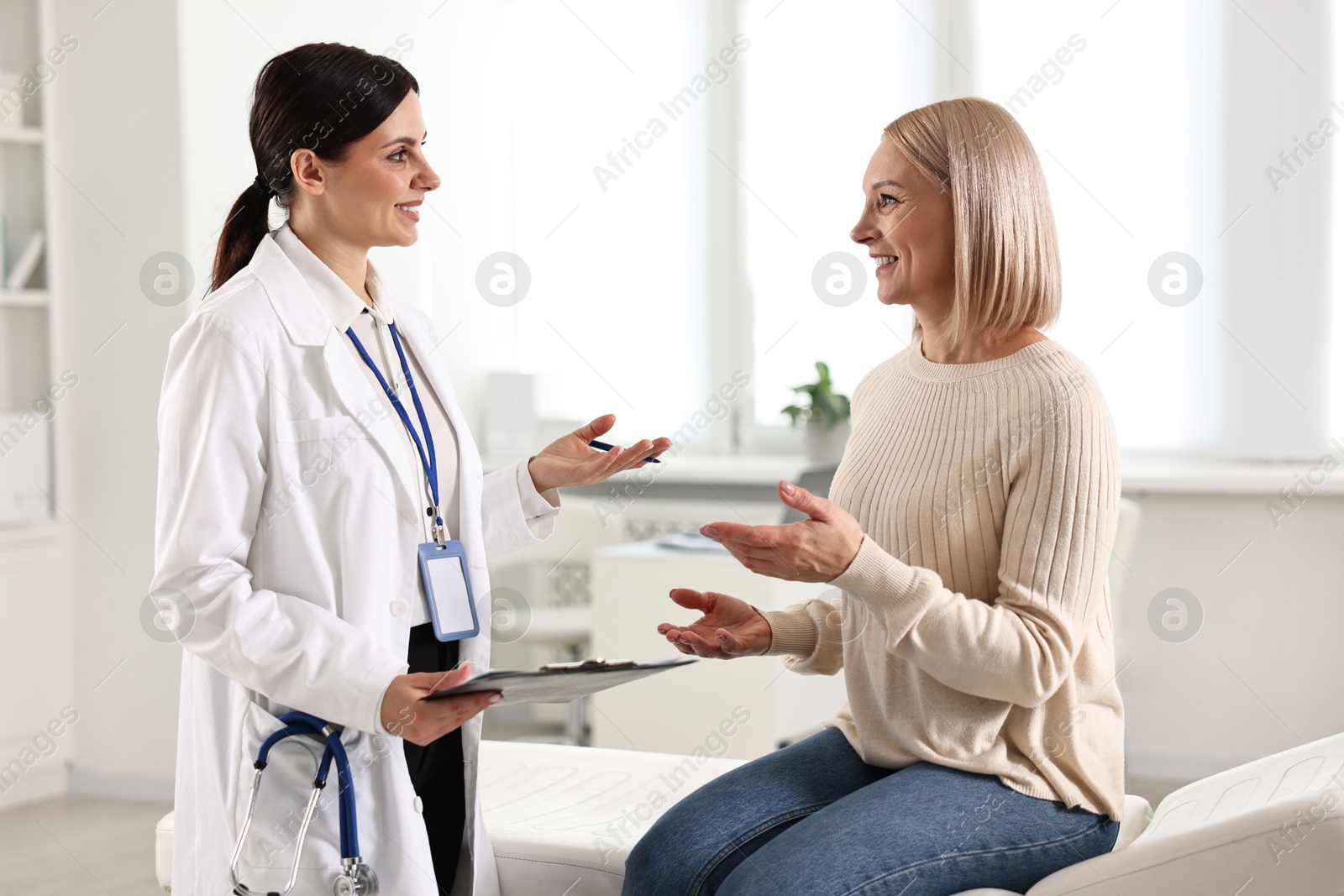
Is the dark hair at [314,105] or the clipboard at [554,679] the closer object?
the clipboard at [554,679]

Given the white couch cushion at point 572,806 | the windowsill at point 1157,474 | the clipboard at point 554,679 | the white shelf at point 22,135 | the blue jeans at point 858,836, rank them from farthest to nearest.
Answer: the windowsill at point 1157,474 → the white shelf at point 22,135 → the white couch cushion at point 572,806 → the blue jeans at point 858,836 → the clipboard at point 554,679

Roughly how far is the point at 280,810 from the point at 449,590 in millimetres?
326

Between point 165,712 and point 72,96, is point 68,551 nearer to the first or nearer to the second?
point 165,712

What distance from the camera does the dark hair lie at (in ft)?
4.91

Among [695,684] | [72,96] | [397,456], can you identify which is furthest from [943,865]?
[72,96]

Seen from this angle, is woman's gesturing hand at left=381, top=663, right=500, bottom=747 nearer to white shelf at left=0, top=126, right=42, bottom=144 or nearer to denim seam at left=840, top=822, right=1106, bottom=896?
denim seam at left=840, top=822, right=1106, bottom=896

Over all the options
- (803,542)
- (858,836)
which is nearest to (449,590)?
(803,542)

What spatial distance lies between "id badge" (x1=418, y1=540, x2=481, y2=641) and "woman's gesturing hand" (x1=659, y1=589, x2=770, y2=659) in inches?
10.1

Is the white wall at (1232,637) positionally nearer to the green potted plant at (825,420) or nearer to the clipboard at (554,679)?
the green potted plant at (825,420)

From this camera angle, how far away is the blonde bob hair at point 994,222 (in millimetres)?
1512

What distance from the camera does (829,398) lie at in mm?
4039

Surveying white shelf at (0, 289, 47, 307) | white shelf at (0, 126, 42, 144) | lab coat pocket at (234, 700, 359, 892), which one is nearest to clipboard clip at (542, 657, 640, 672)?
lab coat pocket at (234, 700, 359, 892)

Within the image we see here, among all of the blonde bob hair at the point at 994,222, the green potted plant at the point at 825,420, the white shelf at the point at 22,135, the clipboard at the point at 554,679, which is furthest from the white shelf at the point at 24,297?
the blonde bob hair at the point at 994,222

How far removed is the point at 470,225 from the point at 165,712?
2066mm
